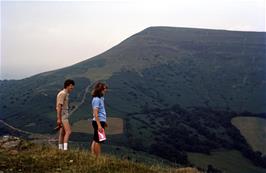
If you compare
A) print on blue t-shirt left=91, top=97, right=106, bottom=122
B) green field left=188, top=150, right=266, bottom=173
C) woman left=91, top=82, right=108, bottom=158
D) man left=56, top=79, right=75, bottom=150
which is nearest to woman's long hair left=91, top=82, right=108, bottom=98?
woman left=91, top=82, right=108, bottom=158

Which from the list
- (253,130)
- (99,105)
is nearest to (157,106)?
(253,130)

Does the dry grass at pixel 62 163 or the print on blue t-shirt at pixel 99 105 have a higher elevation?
the print on blue t-shirt at pixel 99 105

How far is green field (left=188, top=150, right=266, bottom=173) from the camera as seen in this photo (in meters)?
107

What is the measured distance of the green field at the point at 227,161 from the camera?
107250 mm

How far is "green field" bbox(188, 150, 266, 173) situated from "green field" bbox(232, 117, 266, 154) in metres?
8.96

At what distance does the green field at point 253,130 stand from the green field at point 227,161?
353 inches

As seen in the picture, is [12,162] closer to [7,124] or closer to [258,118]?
[7,124]

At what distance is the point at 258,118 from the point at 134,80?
6281 cm

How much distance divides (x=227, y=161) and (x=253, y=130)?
2993 cm

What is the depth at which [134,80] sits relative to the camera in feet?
609

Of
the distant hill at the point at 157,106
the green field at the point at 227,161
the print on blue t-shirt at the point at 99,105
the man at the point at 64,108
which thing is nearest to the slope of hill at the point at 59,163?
the man at the point at 64,108

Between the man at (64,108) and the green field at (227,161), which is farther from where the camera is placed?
the green field at (227,161)

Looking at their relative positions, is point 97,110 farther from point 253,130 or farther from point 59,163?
point 253,130

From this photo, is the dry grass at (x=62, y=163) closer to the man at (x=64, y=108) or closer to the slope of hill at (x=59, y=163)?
the slope of hill at (x=59, y=163)
